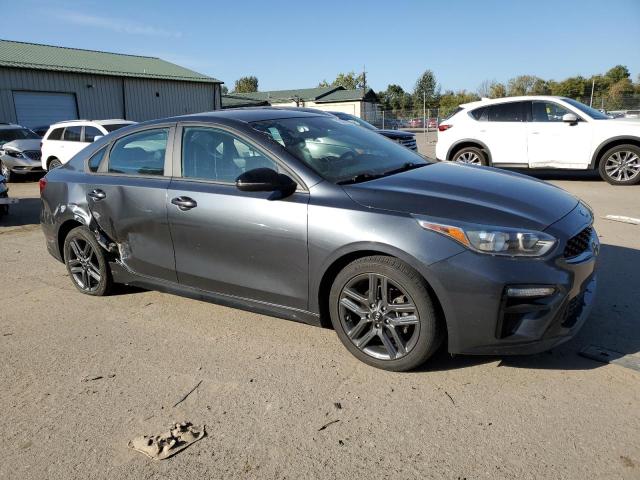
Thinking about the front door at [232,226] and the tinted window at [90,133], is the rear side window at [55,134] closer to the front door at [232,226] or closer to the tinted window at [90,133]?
the tinted window at [90,133]

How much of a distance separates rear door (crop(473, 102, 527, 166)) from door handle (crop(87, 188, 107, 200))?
863cm

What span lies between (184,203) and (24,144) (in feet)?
44.6

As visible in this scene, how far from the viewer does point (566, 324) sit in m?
2.95

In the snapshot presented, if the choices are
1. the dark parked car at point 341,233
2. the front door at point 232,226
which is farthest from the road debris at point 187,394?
the front door at point 232,226

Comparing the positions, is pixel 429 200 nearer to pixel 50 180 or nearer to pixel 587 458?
pixel 587 458

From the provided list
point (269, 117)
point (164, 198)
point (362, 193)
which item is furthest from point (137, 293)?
point (362, 193)

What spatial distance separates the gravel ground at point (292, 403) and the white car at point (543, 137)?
22.6ft

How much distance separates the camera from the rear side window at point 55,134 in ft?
45.9

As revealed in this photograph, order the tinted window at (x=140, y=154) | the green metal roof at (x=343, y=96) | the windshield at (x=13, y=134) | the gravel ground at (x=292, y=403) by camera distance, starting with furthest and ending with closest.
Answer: the green metal roof at (x=343, y=96)
the windshield at (x=13, y=134)
the tinted window at (x=140, y=154)
the gravel ground at (x=292, y=403)

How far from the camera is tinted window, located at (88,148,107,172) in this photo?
4703 millimetres

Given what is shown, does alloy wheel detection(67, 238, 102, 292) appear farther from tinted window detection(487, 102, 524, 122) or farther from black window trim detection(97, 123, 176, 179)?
tinted window detection(487, 102, 524, 122)

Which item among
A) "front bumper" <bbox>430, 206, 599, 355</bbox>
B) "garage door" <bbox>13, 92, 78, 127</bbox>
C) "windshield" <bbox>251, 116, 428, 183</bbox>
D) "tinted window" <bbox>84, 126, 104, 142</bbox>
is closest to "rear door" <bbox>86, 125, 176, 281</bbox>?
"windshield" <bbox>251, 116, 428, 183</bbox>

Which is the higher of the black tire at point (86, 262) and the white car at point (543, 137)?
the white car at point (543, 137)

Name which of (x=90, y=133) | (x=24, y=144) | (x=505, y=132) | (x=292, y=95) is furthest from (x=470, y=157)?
(x=292, y=95)
